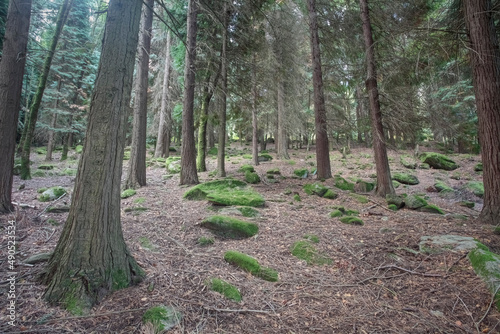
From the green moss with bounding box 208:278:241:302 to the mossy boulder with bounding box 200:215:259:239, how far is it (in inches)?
61.4

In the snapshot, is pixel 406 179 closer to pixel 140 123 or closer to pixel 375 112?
pixel 375 112

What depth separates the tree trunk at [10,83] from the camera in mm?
4746

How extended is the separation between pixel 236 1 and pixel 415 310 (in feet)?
32.8

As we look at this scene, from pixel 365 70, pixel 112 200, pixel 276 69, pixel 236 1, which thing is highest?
pixel 236 1

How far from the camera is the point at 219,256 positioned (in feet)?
12.3

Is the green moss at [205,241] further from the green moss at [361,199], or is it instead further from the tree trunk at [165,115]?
the tree trunk at [165,115]

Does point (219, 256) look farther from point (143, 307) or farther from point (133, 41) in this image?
point (133, 41)

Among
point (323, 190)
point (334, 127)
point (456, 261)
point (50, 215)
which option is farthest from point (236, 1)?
point (456, 261)

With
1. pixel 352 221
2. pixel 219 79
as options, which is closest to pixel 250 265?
pixel 352 221

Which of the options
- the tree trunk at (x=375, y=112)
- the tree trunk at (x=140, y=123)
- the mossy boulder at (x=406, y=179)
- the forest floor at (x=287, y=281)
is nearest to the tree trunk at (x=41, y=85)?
the tree trunk at (x=140, y=123)

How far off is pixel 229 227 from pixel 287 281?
Answer: 170 cm

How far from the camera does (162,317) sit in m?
2.31

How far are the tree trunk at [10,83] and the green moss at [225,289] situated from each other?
476 cm

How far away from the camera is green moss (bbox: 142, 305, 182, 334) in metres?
2.21
